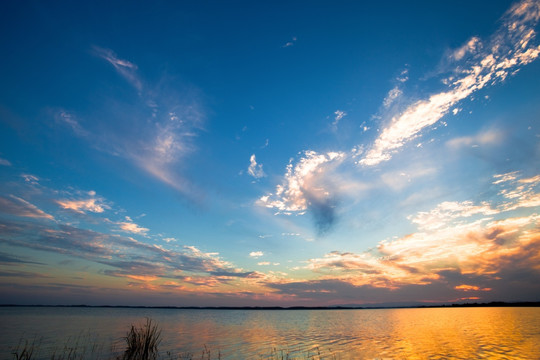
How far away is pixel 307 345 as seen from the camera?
32.3 meters

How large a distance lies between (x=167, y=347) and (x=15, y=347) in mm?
15126

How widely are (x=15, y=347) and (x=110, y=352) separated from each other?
1075 centimetres

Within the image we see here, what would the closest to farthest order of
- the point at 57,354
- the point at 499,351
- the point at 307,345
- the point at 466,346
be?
1. the point at 57,354
2. the point at 499,351
3. the point at 466,346
4. the point at 307,345

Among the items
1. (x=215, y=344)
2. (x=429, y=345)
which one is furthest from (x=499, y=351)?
(x=215, y=344)

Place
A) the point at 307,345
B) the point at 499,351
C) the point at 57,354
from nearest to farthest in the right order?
the point at 57,354 → the point at 499,351 → the point at 307,345

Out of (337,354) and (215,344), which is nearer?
(337,354)

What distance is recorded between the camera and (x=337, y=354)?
26.4m

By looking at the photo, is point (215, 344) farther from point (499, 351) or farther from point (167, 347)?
point (499, 351)

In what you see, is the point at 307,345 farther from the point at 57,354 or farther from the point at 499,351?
the point at 57,354

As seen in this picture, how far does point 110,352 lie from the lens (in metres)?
25.8

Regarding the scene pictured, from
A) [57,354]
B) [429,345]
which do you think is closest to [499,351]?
[429,345]

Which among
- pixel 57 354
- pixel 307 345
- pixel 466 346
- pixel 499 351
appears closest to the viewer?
pixel 57 354

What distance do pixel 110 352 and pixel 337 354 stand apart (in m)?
22.9

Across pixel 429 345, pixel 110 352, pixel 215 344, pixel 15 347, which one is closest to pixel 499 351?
pixel 429 345
